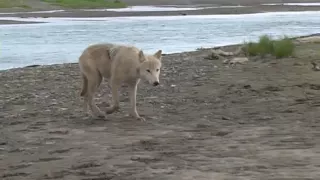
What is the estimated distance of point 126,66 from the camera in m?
10.3

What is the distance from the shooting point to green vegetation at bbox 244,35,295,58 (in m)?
17.9

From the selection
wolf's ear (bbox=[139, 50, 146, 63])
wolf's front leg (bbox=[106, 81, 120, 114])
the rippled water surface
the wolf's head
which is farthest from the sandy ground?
the rippled water surface

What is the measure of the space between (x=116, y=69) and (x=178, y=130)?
4.70 ft

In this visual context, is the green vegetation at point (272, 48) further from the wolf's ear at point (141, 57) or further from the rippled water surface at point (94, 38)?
the wolf's ear at point (141, 57)

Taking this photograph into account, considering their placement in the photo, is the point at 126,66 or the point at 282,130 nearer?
the point at 282,130

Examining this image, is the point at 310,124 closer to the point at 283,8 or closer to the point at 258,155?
the point at 258,155

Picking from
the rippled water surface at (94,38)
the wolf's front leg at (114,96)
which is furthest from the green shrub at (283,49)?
the wolf's front leg at (114,96)

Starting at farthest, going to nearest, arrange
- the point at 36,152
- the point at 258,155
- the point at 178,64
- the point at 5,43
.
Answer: the point at 5,43 < the point at 178,64 < the point at 36,152 < the point at 258,155

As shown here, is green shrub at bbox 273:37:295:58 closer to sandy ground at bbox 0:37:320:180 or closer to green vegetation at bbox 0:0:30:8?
sandy ground at bbox 0:37:320:180

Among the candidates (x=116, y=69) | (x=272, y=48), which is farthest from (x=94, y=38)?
(x=116, y=69)

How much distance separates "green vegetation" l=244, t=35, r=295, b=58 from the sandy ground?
2.24 metres

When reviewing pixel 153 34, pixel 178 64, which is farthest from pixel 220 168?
pixel 153 34

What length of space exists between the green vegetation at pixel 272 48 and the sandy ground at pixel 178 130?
224cm

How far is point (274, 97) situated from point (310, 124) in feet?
8.09
